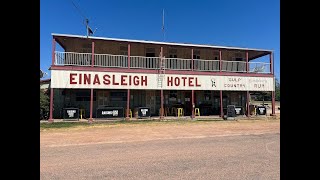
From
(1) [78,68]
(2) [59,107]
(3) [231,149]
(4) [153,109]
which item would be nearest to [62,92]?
(2) [59,107]

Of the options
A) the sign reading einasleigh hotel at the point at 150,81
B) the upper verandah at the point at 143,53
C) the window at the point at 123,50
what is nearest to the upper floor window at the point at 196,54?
the upper verandah at the point at 143,53

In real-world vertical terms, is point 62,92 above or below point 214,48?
below

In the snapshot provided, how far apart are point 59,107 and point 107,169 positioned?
1587 cm

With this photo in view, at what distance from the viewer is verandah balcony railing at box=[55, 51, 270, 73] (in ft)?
62.5

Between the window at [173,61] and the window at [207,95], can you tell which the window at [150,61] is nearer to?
the window at [173,61]

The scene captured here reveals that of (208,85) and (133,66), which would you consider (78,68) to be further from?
(208,85)

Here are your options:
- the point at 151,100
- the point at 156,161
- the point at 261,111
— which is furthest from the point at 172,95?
the point at 156,161

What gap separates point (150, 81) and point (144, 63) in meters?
1.69

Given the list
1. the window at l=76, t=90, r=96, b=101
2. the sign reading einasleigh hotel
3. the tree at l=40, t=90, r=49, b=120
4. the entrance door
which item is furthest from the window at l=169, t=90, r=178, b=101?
the tree at l=40, t=90, r=49, b=120
